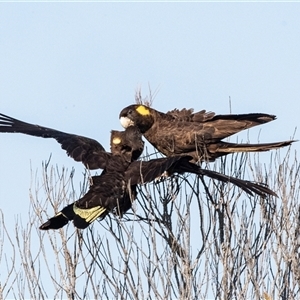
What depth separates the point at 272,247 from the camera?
8.12 m

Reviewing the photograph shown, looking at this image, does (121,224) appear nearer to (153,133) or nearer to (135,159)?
(135,159)

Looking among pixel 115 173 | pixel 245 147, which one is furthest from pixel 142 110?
pixel 115 173

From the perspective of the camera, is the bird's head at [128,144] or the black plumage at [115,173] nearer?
the black plumage at [115,173]

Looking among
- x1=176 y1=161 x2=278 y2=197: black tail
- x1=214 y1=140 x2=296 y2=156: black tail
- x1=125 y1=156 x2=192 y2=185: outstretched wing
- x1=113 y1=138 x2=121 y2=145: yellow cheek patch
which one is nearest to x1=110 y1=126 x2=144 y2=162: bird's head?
x1=113 y1=138 x2=121 y2=145: yellow cheek patch

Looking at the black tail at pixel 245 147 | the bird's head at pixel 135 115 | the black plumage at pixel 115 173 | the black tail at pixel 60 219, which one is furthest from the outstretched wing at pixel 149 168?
the bird's head at pixel 135 115

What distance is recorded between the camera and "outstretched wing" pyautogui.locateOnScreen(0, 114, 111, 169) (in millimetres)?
8320

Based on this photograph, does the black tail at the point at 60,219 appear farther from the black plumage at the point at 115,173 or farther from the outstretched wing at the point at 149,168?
the outstretched wing at the point at 149,168

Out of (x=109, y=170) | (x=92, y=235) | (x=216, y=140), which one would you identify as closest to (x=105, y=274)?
(x=92, y=235)

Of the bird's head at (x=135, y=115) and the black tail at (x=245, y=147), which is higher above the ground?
the bird's head at (x=135, y=115)

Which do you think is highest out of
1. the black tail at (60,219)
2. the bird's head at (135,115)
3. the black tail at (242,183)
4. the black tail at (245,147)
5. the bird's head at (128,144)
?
the bird's head at (135,115)

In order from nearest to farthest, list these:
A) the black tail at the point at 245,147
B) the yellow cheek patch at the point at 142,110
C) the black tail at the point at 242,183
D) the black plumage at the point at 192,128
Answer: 1. the black tail at the point at 242,183
2. the black tail at the point at 245,147
3. the black plumage at the point at 192,128
4. the yellow cheek patch at the point at 142,110

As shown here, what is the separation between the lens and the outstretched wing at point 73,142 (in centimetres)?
832

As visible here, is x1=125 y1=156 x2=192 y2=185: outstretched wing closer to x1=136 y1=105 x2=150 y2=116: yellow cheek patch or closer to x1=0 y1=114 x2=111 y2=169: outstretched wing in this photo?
x1=0 y1=114 x2=111 y2=169: outstretched wing

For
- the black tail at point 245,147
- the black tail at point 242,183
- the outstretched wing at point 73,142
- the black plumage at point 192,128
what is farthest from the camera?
the black plumage at point 192,128
